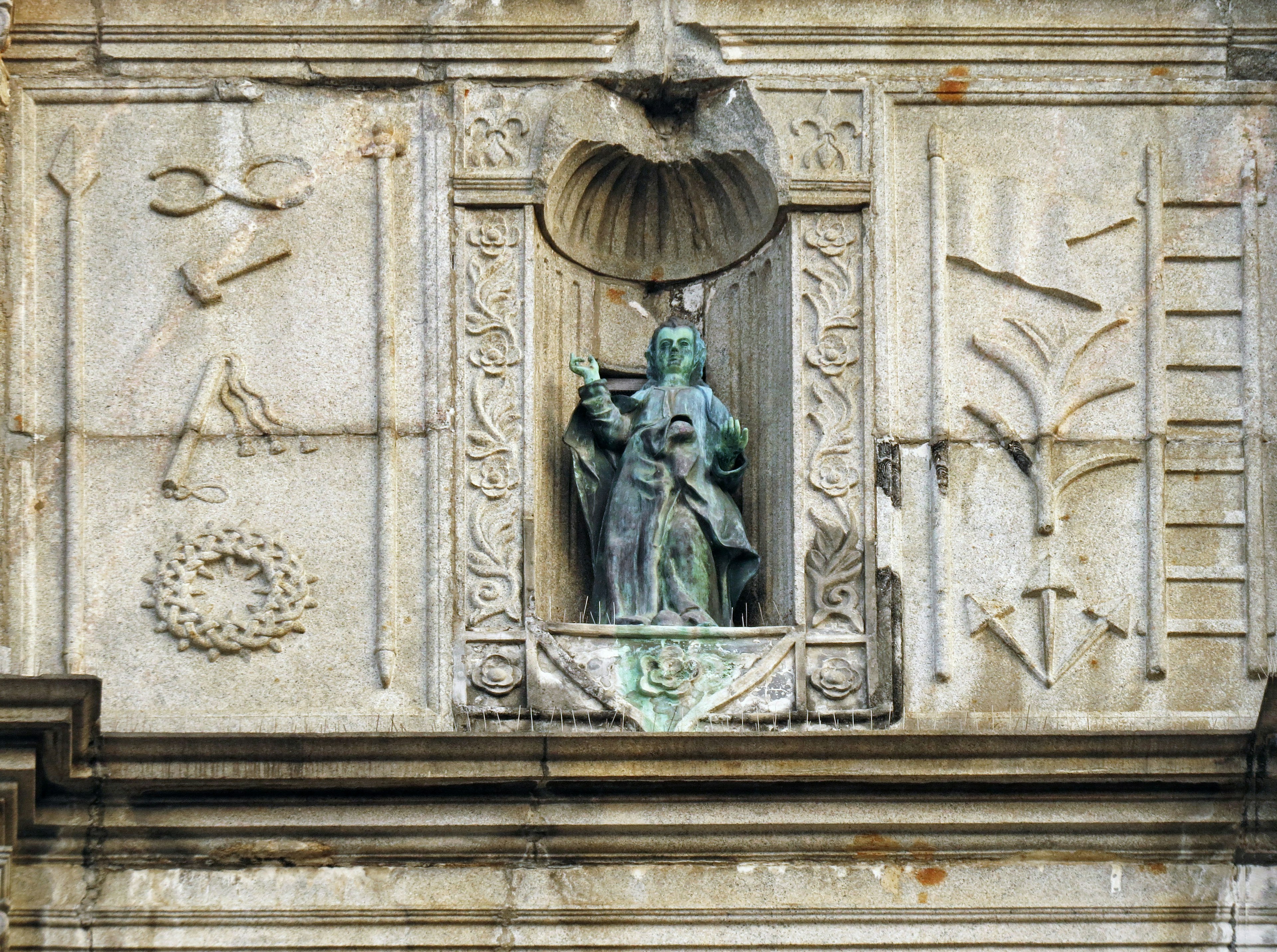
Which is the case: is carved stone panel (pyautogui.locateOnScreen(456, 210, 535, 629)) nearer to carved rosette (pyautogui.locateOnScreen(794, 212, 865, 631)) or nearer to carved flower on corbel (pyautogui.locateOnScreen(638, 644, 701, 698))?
carved flower on corbel (pyautogui.locateOnScreen(638, 644, 701, 698))

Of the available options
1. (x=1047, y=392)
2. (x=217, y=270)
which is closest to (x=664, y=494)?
(x=1047, y=392)

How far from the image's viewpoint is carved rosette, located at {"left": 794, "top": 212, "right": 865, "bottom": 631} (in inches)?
407

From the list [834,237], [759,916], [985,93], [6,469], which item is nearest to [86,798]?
[6,469]

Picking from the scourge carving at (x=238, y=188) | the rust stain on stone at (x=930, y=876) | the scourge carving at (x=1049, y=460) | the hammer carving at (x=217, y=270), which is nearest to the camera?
the rust stain on stone at (x=930, y=876)

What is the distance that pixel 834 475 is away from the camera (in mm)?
10438

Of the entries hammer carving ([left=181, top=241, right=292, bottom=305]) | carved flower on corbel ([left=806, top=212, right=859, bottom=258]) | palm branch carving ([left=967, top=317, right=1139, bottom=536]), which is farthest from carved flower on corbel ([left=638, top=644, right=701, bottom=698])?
hammer carving ([left=181, top=241, right=292, bottom=305])

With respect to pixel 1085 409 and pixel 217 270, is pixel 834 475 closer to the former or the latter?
pixel 1085 409

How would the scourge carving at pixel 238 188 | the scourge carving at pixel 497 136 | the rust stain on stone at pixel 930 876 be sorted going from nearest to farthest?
the rust stain on stone at pixel 930 876
the scourge carving at pixel 238 188
the scourge carving at pixel 497 136

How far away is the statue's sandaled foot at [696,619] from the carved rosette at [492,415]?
0.58m

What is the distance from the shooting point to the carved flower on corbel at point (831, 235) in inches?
420

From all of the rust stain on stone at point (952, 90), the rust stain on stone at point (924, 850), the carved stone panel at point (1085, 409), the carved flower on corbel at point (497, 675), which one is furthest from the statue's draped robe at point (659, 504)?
the rust stain on stone at point (952, 90)

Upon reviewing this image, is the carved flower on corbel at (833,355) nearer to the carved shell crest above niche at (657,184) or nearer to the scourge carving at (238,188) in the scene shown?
the carved shell crest above niche at (657,184)

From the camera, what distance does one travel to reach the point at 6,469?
10289mm

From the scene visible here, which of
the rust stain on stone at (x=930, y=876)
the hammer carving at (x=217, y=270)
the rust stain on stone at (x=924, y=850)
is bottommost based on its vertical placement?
the rust stain on stone at (x=930, y=876)
